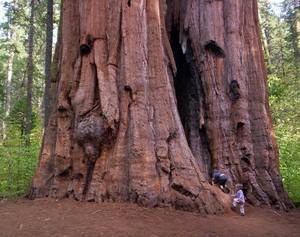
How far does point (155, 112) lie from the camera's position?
765cm

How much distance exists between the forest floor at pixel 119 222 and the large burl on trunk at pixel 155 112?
1.31 ft

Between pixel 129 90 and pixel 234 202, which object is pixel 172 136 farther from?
pixel 234 202

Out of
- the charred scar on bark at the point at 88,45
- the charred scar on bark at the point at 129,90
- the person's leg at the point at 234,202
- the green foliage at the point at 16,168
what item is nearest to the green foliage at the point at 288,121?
the person's leg at the point at 234,202

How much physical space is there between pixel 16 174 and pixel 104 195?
5271 mm

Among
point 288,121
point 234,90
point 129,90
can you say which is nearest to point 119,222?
point 129,90

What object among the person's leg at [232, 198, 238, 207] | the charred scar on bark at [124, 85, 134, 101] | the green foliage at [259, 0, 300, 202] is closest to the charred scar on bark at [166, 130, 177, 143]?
the charred scar on bark at [124, 85, 134, 101]

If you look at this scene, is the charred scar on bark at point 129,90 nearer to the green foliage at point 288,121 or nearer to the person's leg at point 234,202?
the person's leg at point 234,202

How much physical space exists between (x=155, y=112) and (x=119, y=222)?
8.45ft

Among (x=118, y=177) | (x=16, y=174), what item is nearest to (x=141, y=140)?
(x=118, y=177)

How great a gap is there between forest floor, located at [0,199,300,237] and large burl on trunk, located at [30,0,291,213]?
400 millimetres

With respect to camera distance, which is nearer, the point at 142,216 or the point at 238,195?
the point at 142,216

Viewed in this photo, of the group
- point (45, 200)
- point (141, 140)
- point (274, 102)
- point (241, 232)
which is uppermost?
point (274, 102)

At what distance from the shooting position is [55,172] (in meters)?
7.79

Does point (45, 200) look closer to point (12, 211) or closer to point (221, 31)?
point (12, 211)
